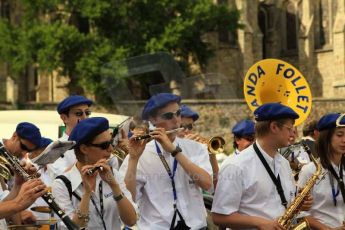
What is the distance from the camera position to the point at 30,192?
→ 3.93 meters

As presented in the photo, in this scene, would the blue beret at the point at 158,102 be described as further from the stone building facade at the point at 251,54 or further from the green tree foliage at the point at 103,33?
the stone building facade at the point at 251,54

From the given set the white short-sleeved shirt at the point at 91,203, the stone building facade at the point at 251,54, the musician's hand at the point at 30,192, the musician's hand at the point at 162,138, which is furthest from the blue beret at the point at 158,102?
the stone building facade at the point at 251,54

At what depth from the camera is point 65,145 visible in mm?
4293

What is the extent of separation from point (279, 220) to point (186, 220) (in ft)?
2.74

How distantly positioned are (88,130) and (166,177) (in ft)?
3.64

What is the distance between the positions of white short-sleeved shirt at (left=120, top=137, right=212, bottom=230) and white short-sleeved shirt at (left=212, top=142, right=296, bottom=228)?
592 mm

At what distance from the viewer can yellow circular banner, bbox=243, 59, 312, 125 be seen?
716 centimetres

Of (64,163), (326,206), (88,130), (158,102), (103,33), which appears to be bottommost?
(326,206)

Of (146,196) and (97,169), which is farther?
(146,196)

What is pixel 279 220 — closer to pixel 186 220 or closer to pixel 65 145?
pixel 186 220

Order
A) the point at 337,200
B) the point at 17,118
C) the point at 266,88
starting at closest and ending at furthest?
the point at 337,200, the point at 266,88, the point at 17,118

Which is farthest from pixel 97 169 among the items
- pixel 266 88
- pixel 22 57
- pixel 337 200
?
pixel 22 57

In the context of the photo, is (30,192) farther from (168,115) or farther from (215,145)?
(215,145)

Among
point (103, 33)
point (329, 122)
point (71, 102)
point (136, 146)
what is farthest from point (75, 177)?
point (103, 33)
